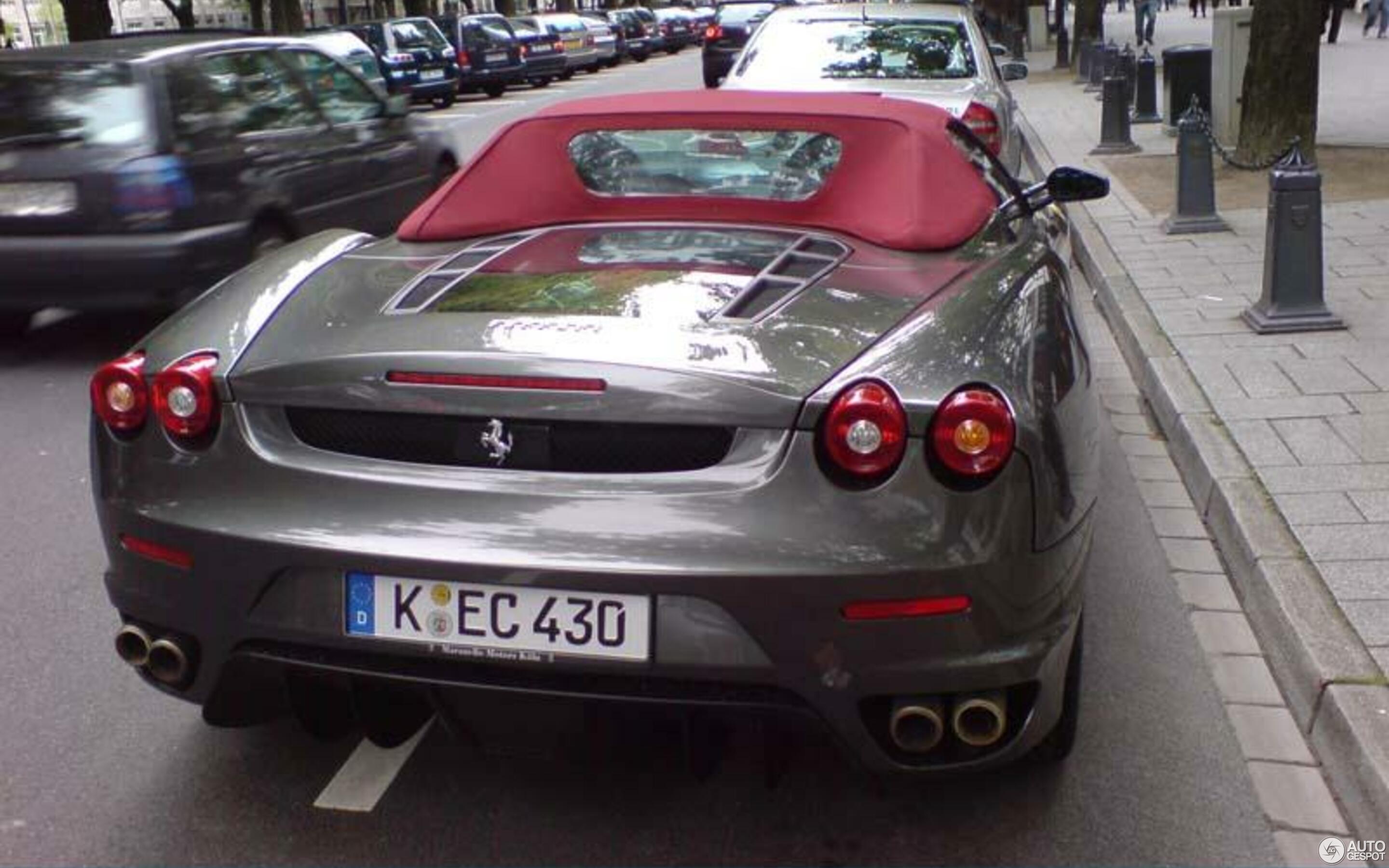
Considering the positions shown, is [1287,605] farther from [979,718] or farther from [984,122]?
[984,122]

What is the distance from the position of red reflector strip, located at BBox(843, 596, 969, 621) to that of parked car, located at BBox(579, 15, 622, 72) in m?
36.3

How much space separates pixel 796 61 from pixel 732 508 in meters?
8.22

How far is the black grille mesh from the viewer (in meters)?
2.81

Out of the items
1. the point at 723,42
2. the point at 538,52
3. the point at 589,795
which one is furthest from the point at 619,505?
the point at 538,52

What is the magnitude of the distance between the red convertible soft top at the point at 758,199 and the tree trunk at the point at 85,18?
2101cm

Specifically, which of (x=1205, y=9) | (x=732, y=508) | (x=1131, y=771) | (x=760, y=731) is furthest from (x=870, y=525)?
(x=1205, y=9)

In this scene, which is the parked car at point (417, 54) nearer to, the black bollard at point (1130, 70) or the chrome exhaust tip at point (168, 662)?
the black bollard at point (1130, 70)

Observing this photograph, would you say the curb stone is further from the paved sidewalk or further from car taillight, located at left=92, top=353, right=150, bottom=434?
car taillight, located at left=92, top=353, right=150, bottom=434

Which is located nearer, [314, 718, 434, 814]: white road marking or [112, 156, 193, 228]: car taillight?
[314, 718, 434, 814]: white road marking

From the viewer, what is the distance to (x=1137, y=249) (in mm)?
9617

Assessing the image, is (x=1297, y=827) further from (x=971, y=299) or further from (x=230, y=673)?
(x=230, y=673)

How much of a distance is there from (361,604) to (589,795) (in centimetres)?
77

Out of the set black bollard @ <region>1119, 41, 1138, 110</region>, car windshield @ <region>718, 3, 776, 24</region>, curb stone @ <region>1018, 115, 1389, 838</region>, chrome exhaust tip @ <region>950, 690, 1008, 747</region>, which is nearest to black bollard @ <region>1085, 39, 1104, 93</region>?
black bollard @ <region>1119, 41, 1138, 110</region>

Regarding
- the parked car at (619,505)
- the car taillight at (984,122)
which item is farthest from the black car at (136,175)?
the parked car at (619,505)
